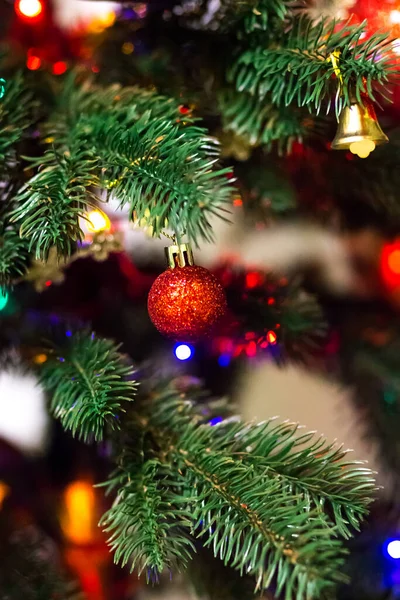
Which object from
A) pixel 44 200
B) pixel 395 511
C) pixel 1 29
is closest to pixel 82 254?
pixel 44 200

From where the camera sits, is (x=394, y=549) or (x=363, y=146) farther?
(x=394, y=549)

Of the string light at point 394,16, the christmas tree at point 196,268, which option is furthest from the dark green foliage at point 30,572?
the string light at point 394,16

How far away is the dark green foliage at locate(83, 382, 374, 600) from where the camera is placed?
26cm

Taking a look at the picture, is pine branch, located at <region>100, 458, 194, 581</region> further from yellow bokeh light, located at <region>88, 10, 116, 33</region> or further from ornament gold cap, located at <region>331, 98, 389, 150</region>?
yellow bokeh light, located at <region>88, 10, 116, 33</region>

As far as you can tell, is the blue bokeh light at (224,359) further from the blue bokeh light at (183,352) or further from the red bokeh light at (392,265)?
the red bokeh light at (392,265)

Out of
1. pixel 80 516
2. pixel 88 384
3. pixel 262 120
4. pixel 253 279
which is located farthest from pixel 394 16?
pixel 80 516

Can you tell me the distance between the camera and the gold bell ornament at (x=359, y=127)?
32 centimetres

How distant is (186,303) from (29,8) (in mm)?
346

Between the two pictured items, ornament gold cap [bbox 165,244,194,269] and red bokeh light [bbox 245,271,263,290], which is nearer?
ornament gold cap [bbox 165,244,194,269]

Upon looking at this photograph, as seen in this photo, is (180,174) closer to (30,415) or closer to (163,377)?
(163,377)

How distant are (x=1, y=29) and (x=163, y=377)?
13.4 inches

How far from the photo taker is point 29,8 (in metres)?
0.48

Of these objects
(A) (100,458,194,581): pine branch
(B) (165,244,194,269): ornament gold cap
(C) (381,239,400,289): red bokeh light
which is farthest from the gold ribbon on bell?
(C) (381,239,400,289): red bokeh light

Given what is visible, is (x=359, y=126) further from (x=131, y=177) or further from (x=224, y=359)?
(x=224, y=359)
